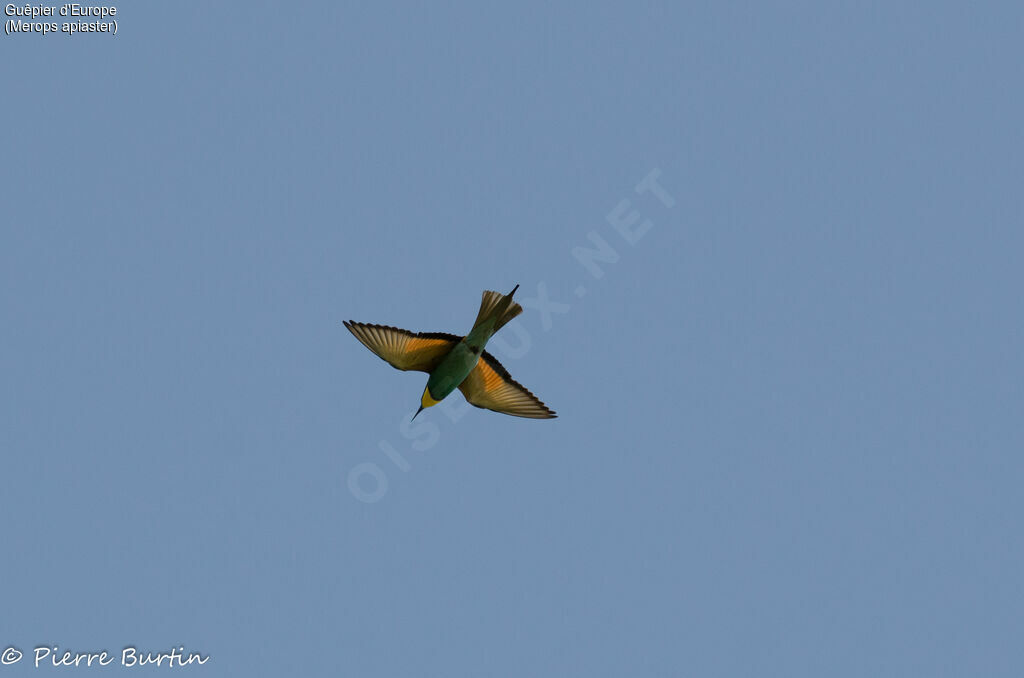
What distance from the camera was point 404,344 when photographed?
9328 millimetres

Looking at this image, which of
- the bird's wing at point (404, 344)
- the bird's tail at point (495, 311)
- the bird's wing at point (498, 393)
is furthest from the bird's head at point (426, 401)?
the bird's tail at point (495, 311)

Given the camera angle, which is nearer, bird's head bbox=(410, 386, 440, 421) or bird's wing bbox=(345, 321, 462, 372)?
bird's wing bbox=(345, 321, 462, 372)

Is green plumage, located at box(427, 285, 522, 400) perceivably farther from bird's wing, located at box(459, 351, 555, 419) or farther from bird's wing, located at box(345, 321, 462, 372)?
bird's wing, located at box(459, 351, 555, 419)

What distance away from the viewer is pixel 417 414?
9.48 meters

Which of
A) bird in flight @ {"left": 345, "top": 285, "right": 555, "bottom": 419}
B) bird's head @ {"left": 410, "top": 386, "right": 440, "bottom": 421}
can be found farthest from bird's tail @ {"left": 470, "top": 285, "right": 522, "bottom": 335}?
bird's head @ {"left": 410, "top": 386, "right": 440, "bottom": 421}

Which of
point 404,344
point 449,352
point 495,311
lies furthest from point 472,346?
point 404,344

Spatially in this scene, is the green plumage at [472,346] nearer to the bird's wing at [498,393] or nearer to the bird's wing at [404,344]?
the bird's wing at [404,344]

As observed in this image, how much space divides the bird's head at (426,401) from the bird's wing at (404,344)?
0.96ft

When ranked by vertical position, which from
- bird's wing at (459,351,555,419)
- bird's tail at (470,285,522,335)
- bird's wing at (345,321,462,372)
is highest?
bird's wing at (345,321,462,372)

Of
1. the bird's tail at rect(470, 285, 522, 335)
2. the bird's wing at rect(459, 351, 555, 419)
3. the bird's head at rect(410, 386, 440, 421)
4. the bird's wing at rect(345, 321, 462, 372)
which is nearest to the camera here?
the bird's tail at rect(470, 285, 522, 335)

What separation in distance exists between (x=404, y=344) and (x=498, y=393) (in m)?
1.22

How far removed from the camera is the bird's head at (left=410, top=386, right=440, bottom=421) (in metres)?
9.44

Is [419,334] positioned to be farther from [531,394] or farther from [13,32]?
[13,32]

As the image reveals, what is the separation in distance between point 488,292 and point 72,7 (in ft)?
18.9
